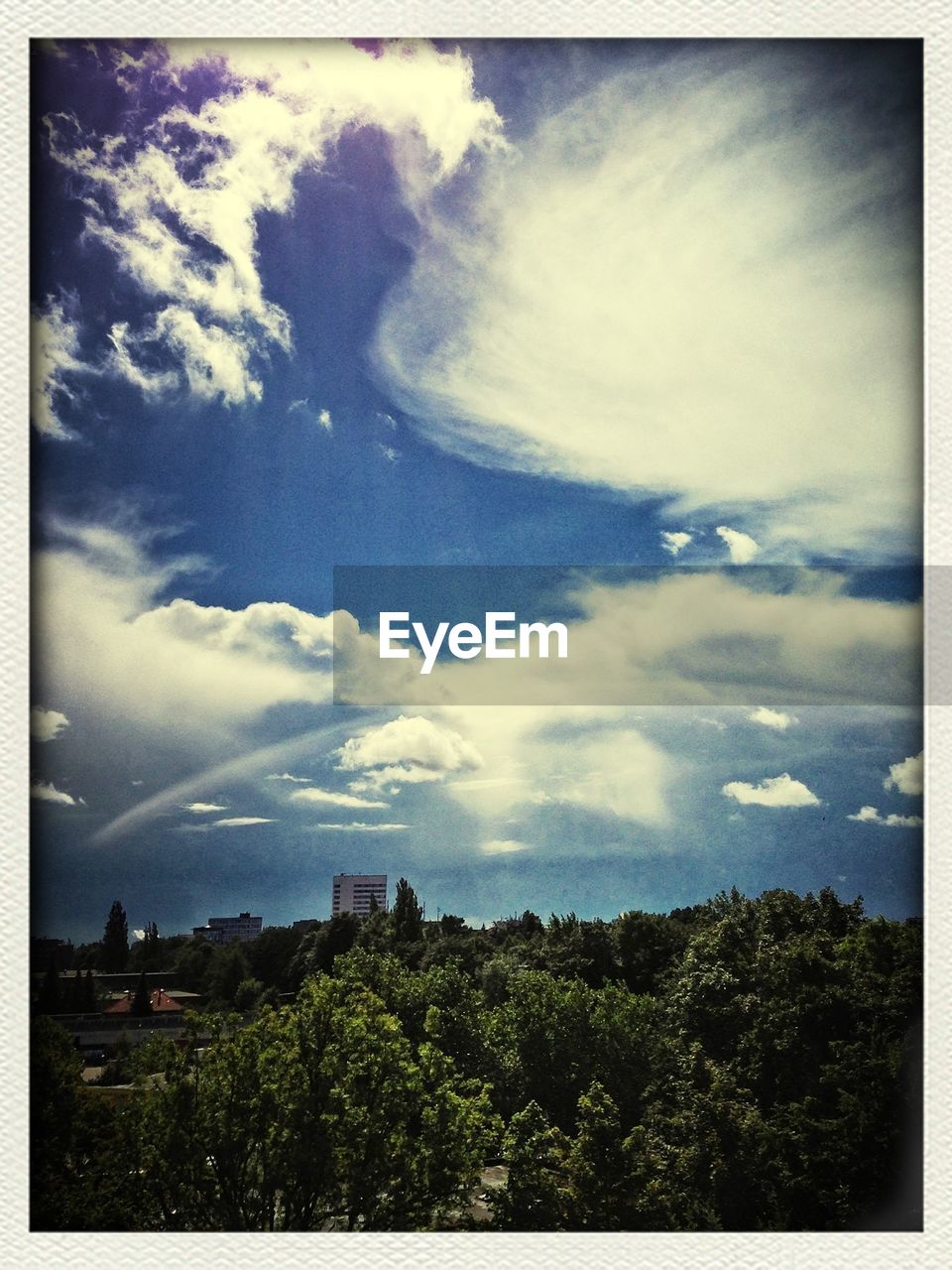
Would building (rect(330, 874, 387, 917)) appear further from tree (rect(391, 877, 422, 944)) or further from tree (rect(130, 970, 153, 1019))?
tree (rect(130, 970, 153, 1019))

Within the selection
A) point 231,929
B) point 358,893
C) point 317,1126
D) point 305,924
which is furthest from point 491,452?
point 317,1126

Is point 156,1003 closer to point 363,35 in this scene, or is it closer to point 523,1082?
point 523,1082

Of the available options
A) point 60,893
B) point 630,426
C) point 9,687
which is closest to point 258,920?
point 60,893

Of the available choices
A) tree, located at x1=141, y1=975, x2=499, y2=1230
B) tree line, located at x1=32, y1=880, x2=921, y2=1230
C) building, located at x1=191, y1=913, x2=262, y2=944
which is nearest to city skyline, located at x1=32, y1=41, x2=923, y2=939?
building, located at x1=191, y1=913, x2=262, y2=944

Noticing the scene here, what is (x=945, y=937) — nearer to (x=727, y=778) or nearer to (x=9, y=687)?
(x=727, y=778)

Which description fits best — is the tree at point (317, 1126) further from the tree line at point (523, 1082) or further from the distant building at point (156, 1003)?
the distant building at point (156, 1003)

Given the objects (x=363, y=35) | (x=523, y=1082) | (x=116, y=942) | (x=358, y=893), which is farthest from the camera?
(x=523, y=1082)
